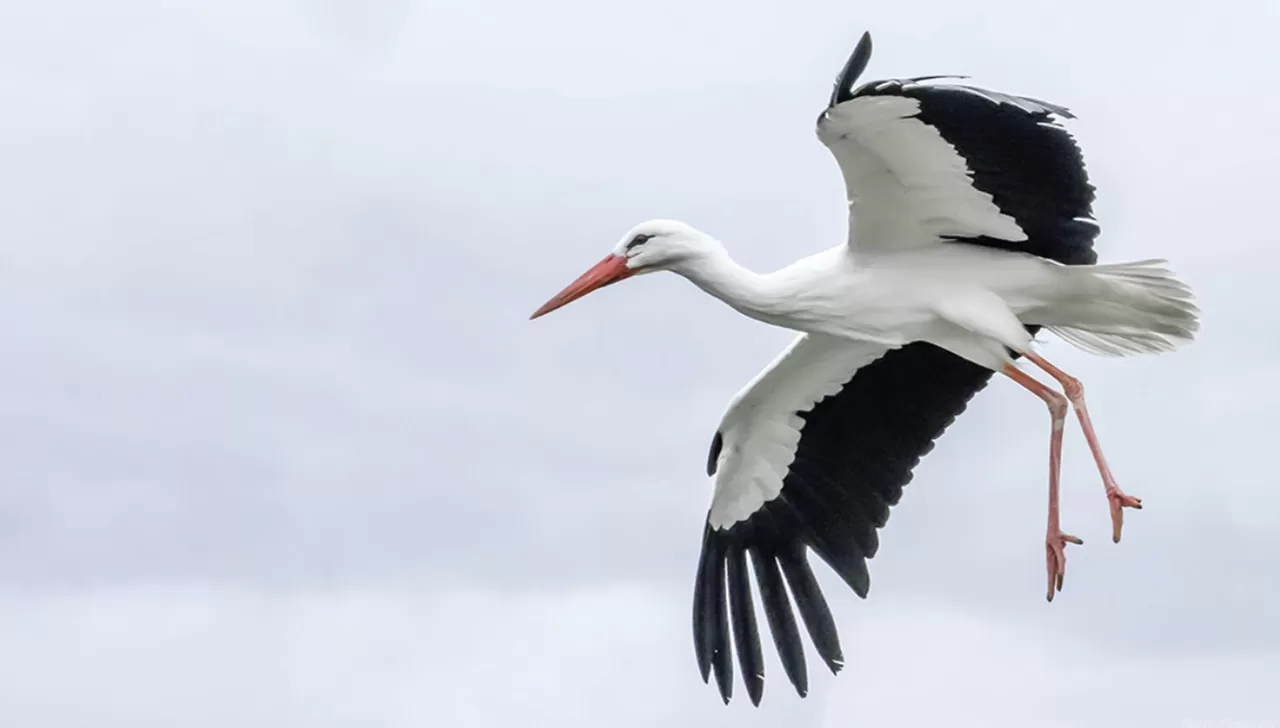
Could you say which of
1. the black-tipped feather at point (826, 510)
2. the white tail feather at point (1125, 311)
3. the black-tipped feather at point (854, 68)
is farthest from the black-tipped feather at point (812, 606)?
the black-tipped feather at point (854, 68)

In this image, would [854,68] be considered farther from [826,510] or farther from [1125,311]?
[826,510]

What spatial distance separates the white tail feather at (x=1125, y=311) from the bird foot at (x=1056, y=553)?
1123 millimetres

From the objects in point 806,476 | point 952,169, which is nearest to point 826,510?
point 806,476

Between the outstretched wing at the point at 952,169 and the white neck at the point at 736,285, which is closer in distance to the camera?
the outstretched wing at the point at 952,169

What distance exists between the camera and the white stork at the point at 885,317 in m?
13.8

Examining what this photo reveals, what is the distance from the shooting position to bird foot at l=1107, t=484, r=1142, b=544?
14.2 meters

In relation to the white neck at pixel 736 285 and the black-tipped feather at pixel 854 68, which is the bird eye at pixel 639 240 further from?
the black-tipped feather at pixel 854 68

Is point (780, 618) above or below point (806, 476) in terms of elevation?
below

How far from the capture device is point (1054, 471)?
49.2 ft

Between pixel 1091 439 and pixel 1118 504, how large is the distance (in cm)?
52

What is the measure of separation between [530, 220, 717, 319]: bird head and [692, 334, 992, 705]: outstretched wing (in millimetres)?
1592

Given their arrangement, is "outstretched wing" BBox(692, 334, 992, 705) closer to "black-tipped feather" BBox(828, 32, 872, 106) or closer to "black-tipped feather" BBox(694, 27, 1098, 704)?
"black-tipped feather" BBox(694, 27, 1098, 704)

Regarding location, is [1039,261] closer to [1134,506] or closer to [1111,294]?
[1111,294]

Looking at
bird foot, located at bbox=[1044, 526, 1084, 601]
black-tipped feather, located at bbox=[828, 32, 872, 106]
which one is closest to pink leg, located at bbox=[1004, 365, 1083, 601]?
bird foot, located at bbox=[1044, 526, 1084, 601]
